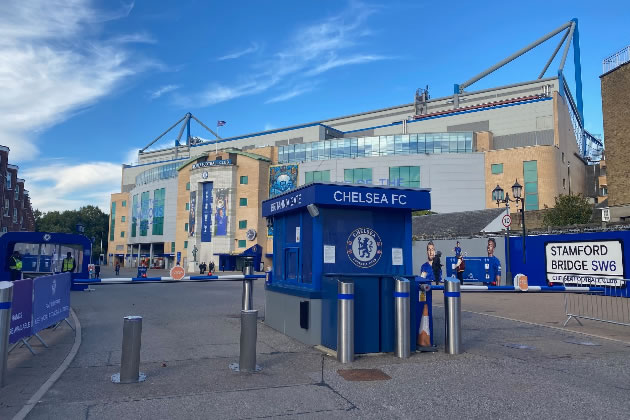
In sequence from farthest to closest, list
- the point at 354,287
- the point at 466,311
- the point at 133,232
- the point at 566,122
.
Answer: the point at 133,232 < the point at 566,122 < the point at 466,311 < the point at 354,287

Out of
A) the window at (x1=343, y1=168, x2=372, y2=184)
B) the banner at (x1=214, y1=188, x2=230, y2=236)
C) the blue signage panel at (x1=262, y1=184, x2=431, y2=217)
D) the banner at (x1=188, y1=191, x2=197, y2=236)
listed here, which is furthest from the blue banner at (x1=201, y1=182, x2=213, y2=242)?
the blue signage panel at (x1=262, y1=184, x2=431, y2=217)

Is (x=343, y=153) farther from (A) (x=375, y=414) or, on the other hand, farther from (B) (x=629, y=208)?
(A) (x=375, y=414)

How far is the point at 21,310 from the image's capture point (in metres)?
7.94

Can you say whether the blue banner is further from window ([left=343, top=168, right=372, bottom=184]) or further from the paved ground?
the paved ground

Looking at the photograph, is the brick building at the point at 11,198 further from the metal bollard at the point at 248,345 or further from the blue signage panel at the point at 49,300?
the metal bollard at the point at 248,345

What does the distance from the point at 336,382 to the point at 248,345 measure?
1396 millimetres

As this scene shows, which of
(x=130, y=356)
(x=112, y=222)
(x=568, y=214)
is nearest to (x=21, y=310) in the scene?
(x=130, y=356)

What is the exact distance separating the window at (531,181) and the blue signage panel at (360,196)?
168ft

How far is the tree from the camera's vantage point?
3897cm

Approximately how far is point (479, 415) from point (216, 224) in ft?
205

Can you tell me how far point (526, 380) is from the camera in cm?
623

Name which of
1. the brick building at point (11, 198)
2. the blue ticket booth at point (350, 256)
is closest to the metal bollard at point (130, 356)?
the blue ticket booth at point (350, 256)

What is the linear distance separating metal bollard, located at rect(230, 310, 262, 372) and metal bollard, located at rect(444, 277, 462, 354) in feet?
10.7

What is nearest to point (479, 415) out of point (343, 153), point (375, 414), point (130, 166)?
point (375, 414)
